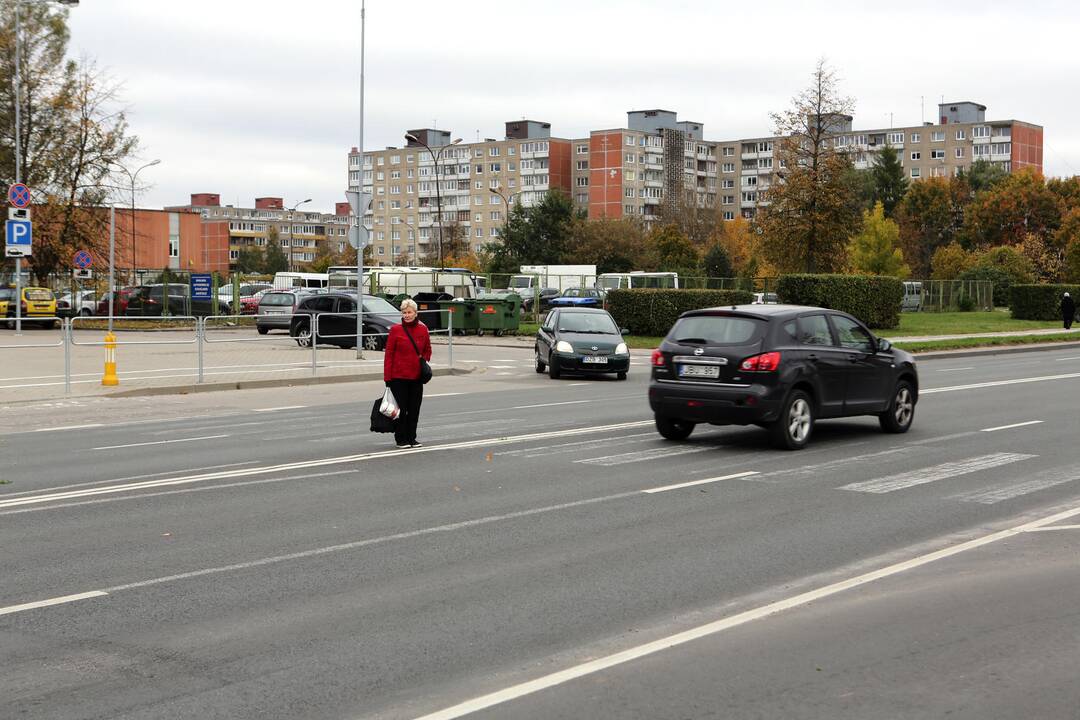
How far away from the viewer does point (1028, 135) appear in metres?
146

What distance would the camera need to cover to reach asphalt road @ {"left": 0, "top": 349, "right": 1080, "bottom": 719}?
16.6ft

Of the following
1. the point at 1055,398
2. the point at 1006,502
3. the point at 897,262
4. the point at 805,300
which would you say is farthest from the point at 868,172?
the point at 1006,502

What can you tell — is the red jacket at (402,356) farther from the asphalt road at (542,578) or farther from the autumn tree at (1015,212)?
the autumn tree at (1015,212)

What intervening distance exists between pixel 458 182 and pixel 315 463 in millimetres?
158954

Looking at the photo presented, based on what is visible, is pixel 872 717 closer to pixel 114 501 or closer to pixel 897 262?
pixel 114 501

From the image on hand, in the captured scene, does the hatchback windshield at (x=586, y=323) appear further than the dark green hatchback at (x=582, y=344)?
Yes

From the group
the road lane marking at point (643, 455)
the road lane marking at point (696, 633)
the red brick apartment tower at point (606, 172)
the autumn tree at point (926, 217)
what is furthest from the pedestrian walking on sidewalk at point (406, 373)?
the red brick apartment tower at point (606, 172)

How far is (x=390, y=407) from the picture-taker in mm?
13203

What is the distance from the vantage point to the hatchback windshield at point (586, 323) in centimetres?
2597

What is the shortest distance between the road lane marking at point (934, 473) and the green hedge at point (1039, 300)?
46.2m

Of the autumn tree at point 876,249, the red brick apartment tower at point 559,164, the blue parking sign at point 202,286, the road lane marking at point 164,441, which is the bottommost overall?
the road lane marking at point 164,441

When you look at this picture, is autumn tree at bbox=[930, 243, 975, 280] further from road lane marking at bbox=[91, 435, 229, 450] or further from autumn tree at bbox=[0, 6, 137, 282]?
road lane marking at bbox=[91, 435, 229, 450]

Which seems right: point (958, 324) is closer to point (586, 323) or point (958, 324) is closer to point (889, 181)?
point (586, 323)

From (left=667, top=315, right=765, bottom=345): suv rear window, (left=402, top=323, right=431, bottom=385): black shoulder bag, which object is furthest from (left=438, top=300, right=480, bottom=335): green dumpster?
(left=667, top=315, right=765, bottom=345): suv rear window
